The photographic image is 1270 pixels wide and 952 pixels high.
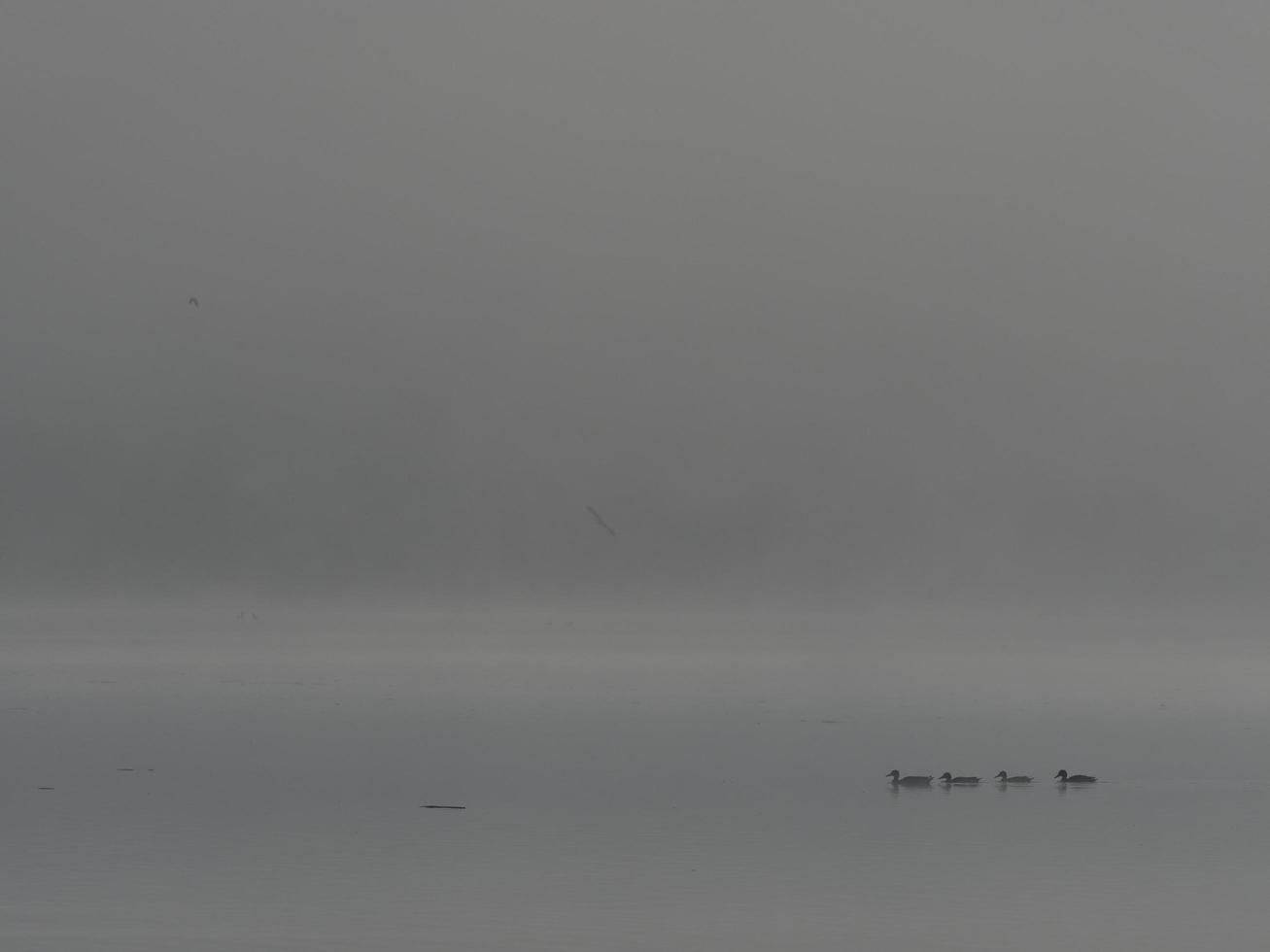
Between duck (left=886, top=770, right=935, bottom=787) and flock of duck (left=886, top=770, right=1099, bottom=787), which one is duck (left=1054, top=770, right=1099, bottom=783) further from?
duck (left=886, top=770, right=935, bottom=787)

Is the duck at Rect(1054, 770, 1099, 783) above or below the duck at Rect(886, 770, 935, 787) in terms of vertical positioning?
above

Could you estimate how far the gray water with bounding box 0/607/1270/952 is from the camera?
16906 mm

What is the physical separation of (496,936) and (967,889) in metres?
5.65

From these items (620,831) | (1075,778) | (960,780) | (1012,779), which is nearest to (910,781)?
(960,780)

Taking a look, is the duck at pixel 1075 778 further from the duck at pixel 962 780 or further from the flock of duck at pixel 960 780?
the duck at pixel 962 780

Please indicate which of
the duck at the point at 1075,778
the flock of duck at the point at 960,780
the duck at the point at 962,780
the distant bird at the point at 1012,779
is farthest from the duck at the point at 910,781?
the duck at the point at 1075,778

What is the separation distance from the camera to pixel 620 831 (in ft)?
78.0

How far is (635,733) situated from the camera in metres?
46.9

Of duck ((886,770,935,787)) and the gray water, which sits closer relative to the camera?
the gray water

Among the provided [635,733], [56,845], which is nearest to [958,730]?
[635,733]

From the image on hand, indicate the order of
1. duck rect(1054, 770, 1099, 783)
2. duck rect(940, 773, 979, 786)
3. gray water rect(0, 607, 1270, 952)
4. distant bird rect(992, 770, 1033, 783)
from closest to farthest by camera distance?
→ gray water rect(0, 607, 1270, 952) → duck rect(940, 773, 979, 786) → distant bird rect(992, 770, 1033, 783) → duck rect(1054, 770, 1099, 783)

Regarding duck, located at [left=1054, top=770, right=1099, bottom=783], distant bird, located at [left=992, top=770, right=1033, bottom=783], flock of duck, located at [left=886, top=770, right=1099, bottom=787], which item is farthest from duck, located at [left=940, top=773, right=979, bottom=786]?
duck, located at [left=1054, top=770, right=1099, bottom=783]

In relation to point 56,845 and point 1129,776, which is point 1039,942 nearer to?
point 56,845

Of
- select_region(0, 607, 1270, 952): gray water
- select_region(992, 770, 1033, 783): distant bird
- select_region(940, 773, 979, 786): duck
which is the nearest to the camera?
select_region(0, 607, 1270, 952): gray water
